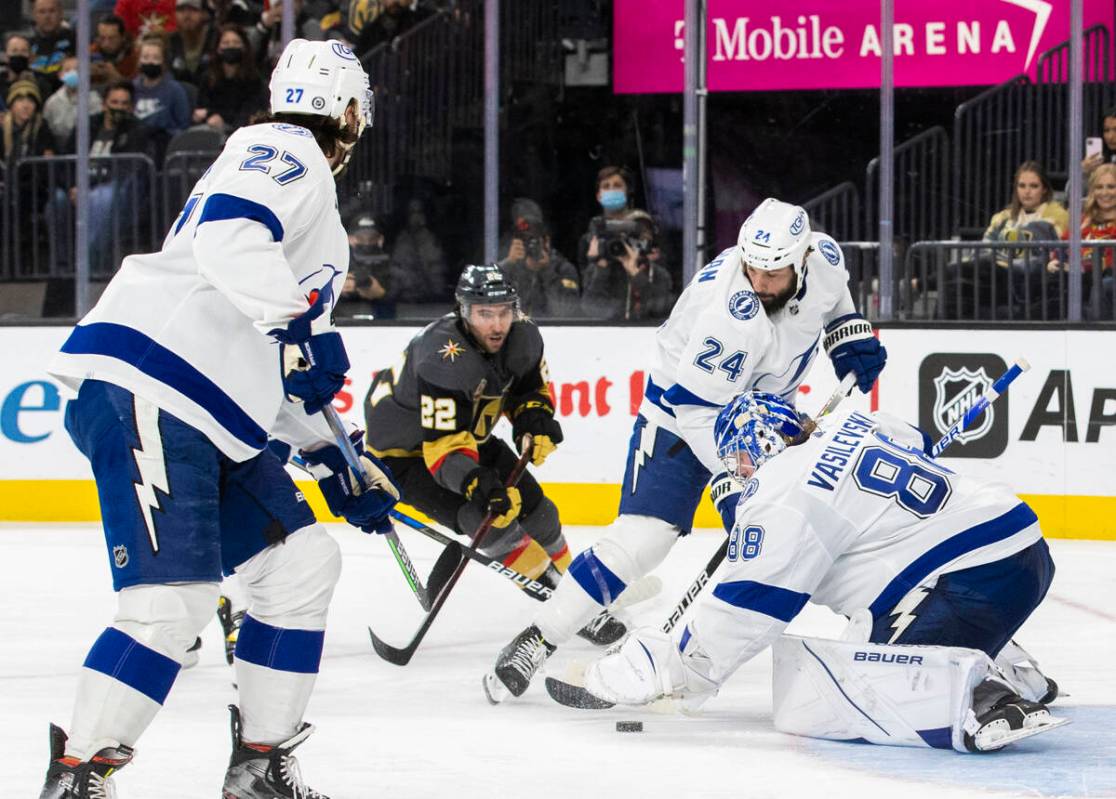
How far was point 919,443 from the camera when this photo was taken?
10.6ft

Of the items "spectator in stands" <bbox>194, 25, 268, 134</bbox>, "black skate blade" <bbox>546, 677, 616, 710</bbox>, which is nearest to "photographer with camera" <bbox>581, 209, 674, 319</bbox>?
"spectator in stands" <bbox>194, 25, 268, 134</bbox>

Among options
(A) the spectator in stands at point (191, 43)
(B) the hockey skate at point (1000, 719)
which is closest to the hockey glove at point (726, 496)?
(B) the hockey skate at point (1000, 719)

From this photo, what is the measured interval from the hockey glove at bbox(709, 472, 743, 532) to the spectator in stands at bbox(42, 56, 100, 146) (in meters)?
4.23

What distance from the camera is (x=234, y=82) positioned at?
296 inches

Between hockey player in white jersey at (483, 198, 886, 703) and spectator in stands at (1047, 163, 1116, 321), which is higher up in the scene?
spectator in stands at (1047, 163, 1116, 321)

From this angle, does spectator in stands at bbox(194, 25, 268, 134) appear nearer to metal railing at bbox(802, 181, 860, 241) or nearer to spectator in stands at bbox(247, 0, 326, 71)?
spectator in stands at bbox(247, 0, 326, 71)

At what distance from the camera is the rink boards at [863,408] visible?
6016 millimetres

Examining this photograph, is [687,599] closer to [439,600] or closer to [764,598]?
[439,600]

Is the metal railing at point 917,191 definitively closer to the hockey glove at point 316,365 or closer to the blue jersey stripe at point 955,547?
the blue jersey stripe at point 955,547

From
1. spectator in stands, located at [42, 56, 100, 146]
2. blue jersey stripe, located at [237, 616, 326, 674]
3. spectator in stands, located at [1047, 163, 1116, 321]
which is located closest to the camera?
blue jersey stripe, located at [237, 616, 326, 674]

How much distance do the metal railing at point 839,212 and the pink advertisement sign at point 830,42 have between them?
0.70 m

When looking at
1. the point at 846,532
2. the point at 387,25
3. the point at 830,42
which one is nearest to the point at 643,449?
the point at 846,532

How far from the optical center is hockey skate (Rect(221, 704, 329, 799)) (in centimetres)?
266

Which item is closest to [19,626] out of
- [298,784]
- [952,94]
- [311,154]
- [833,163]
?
[298,784]
